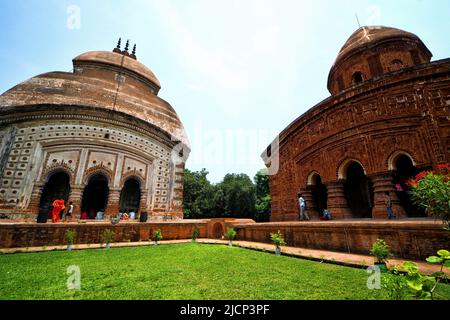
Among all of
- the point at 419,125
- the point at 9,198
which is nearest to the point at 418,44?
the point at 419,125

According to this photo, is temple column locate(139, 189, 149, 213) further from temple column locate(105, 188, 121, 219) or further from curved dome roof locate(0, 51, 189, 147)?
curved dome roof locate(0, 51, 189, 147)

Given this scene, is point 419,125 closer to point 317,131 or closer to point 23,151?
point 317,131

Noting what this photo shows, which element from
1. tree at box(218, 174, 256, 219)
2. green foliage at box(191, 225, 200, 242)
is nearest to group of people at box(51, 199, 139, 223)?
green foliage at box(191, 225, 200, 242)

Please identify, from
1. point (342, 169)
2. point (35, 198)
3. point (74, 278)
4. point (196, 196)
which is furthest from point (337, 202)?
point (196, 196)

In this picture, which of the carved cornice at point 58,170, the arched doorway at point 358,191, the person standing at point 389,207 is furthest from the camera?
the carved cornice at point 58,170

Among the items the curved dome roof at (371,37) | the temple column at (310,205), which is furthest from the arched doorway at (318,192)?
the curved dome roof at (371,37)

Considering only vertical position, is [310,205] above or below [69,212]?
above

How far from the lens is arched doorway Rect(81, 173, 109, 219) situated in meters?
14.4

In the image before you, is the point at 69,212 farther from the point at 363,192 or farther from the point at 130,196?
the point at 363,192

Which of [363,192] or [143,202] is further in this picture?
[143,202]

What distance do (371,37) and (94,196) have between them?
65.9 feet

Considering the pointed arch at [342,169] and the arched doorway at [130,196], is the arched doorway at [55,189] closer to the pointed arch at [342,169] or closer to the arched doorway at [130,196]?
the arched doorway at [130,196]

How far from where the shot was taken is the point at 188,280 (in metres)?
3.64

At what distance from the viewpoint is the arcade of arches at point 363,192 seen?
7.64 meters
